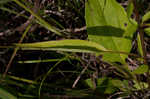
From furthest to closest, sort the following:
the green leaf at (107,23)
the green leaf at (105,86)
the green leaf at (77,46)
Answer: the green leaf at (105,86)
the green leaf at (107,23)
the green leaf at (77,46)

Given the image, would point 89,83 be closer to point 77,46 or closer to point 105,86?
point 105,86

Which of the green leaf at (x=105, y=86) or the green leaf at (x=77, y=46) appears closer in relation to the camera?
the green leaf at (x=77, y=46)

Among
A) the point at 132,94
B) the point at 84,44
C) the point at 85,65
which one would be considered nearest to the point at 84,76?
the point at 85,65

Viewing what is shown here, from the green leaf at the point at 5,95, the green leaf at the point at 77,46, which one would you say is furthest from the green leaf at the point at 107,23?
the green leaf at the point at 5,95

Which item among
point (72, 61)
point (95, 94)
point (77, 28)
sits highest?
point (77, 28)

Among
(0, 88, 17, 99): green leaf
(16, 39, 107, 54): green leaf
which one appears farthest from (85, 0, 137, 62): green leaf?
(0, 88, 17, 99): green leaf

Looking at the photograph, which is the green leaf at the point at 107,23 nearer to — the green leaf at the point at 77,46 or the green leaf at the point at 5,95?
the green leaf at the point at 77,46

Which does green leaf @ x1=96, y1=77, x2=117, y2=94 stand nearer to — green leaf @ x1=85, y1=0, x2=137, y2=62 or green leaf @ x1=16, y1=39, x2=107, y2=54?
green leaf @ x1=85, y1=0, x2=137, y2=62

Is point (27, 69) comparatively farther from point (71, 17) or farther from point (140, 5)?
point (140, 5)

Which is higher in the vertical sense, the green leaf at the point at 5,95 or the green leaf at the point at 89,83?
the green leaf at the point at 5,95
